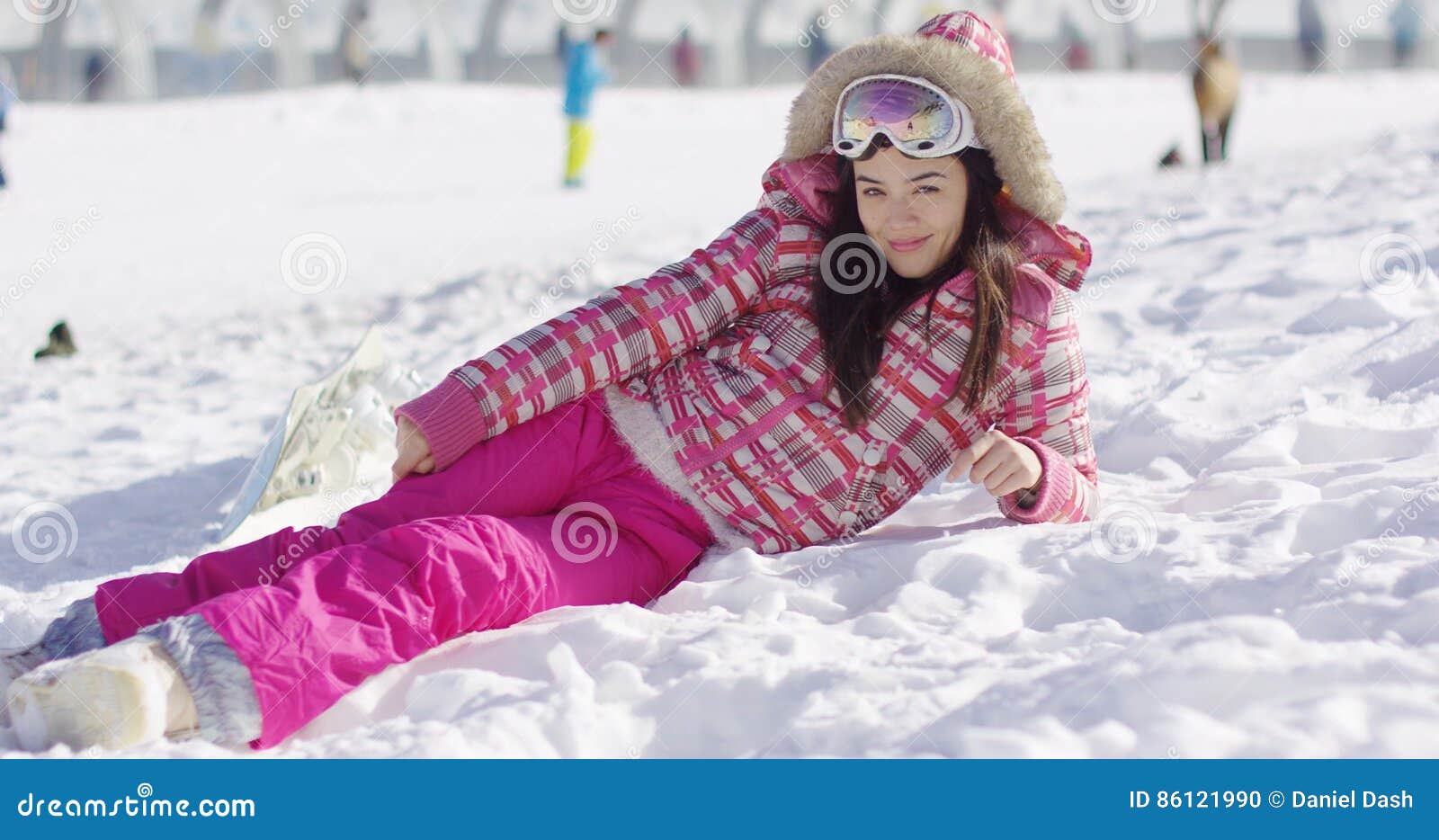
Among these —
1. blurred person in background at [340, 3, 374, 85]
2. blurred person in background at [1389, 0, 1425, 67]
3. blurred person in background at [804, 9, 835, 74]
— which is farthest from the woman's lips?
blurred person in background at [1389, 0, 1425, 67]

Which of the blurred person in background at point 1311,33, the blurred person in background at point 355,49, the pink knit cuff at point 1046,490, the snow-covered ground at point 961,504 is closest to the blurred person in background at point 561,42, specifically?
the blurred person in background at point 355,49

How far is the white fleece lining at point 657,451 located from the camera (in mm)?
2551

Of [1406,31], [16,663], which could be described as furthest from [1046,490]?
[1406,31]

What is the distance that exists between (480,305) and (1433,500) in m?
4.04

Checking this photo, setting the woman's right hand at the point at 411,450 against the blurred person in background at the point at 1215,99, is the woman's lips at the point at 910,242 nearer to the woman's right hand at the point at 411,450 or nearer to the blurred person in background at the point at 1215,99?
the woman's right hand at the point at 411,450

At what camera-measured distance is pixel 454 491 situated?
2428 millimetres

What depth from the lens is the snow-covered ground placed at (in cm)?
182

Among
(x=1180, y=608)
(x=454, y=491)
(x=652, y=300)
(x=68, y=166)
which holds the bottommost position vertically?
(x=1180, y=608)

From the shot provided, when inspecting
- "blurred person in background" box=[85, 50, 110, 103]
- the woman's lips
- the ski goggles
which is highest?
Answer: "blurred person in background" box=[85, 50, 110, 103]

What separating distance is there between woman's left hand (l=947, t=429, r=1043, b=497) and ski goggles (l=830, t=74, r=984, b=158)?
53 centimetres

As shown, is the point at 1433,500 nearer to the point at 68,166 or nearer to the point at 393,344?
the point at 393,344

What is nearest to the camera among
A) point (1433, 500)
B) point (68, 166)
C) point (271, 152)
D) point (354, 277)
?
point (1433, 500)

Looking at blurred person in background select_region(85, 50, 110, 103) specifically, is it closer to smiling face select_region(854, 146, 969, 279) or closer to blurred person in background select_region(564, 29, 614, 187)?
blurred person in background select_region(564, 29, 614, 187)

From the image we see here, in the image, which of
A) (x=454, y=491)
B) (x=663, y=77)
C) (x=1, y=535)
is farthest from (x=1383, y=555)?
(x=663, y=77)
